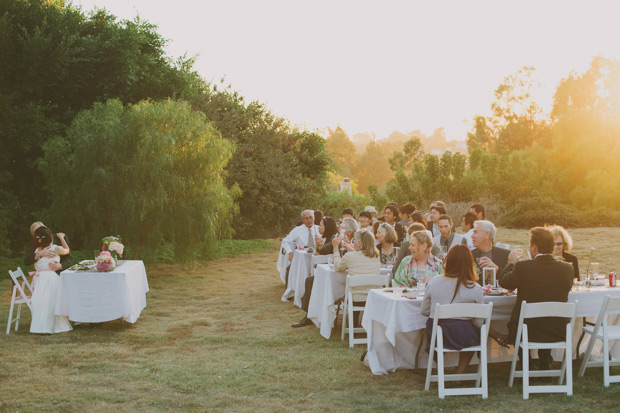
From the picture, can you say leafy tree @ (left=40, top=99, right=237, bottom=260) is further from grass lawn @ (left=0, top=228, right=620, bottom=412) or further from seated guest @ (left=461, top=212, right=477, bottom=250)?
seated guest @ (left=461, top=212, right=477, bottom=250)

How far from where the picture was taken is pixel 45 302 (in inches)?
353

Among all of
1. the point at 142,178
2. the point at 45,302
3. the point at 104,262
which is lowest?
the point at 45,302

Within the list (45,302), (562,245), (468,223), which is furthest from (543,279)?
(45,302)

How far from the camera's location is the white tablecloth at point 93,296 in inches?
350

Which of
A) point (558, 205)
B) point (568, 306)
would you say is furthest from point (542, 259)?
point (558, 205)

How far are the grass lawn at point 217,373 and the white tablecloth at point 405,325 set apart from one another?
155 millimetres

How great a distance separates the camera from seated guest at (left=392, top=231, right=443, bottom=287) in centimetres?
683

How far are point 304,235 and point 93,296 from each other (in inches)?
180

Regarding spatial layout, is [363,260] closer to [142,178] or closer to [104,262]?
[104,262]

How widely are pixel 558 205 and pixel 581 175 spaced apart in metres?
4.33

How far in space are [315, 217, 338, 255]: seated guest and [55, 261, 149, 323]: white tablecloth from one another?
322cm

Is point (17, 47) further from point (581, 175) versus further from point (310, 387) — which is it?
point (581, 175)

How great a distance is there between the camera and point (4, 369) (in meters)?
7.03

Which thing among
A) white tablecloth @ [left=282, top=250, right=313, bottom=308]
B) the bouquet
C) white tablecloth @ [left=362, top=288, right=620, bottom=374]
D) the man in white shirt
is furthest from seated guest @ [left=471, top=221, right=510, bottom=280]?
the bouquet
